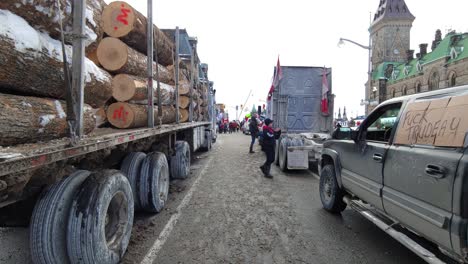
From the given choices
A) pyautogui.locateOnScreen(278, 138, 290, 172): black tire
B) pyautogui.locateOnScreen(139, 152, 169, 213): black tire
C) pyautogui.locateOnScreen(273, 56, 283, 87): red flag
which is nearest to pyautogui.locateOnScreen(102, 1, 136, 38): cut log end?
pyautogui.locateOnScreen(139, 152, 169, 213): black tire

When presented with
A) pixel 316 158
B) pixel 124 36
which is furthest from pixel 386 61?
pixel 124 36

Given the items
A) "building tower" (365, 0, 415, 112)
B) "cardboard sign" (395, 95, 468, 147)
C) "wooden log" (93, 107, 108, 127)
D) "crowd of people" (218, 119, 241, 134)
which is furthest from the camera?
"building tower" (365, 0, 415, 112)

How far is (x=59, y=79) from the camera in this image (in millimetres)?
3039

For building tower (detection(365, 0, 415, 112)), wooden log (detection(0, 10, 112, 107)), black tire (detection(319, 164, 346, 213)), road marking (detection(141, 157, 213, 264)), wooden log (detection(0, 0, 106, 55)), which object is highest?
building tower (detection(365, 0, 415, 112))

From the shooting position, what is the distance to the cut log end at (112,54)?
192 inches

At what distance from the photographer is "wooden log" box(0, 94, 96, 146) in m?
2.38

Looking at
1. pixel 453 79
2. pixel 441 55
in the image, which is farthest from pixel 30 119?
pixel 441 55

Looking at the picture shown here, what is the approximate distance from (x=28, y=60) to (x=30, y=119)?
→ 476 millimetres

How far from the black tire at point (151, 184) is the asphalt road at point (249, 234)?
19cm

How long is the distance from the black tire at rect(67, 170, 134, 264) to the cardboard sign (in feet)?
9.92

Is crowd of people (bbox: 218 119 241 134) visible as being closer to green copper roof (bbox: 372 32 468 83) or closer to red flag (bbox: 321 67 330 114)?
red flag (bbox: 321 67 330 114)

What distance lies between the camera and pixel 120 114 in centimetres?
507

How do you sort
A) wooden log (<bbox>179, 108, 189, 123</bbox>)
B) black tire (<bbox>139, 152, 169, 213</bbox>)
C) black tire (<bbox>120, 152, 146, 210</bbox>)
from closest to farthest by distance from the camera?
black tire (<bbox>120, 152, 146, 210</bbox>), black tire (<bbox>139, 152, 169, 213</bbox>), wooden log (<bbox>179, 108, 189, 123</bbox>)

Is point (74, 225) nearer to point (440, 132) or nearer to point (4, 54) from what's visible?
point (4, 54)
